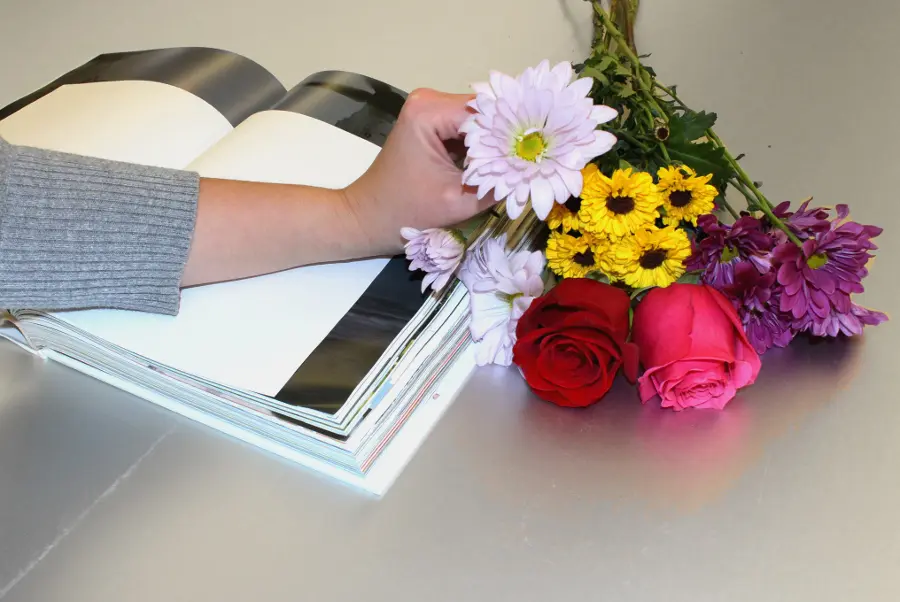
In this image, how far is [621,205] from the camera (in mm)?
494

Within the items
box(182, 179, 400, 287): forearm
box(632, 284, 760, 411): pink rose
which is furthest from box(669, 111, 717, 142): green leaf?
box(182, 179, 400, 287): forearm

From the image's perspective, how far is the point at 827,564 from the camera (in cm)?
44

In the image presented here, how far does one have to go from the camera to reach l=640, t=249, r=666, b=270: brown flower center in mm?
508

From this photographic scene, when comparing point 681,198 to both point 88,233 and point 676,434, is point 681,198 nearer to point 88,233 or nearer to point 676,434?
point 676,434

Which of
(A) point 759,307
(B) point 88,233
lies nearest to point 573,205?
(A) point 759,307

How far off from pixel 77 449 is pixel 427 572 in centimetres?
27

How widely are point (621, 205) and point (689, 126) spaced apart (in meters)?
0.08

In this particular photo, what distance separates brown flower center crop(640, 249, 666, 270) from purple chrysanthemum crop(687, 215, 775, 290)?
19 mm

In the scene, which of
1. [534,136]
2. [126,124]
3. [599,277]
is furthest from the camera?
[126,124]

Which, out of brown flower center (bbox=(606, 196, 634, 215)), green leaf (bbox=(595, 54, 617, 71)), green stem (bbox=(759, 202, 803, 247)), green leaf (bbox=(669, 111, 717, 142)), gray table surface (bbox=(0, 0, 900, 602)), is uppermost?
green leaf (bbox=(595, 54, 617, 71))

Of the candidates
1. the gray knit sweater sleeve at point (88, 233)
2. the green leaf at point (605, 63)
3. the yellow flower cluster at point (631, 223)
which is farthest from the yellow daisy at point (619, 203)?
A: the gray knit sweater sleeve at point (88, 233)

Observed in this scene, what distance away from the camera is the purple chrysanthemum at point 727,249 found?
49 centimetres

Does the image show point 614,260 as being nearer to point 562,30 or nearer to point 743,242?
point 743,242

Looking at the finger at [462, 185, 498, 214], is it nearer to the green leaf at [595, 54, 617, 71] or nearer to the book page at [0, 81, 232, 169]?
the green leaf at [595, 54, 617, 71]
